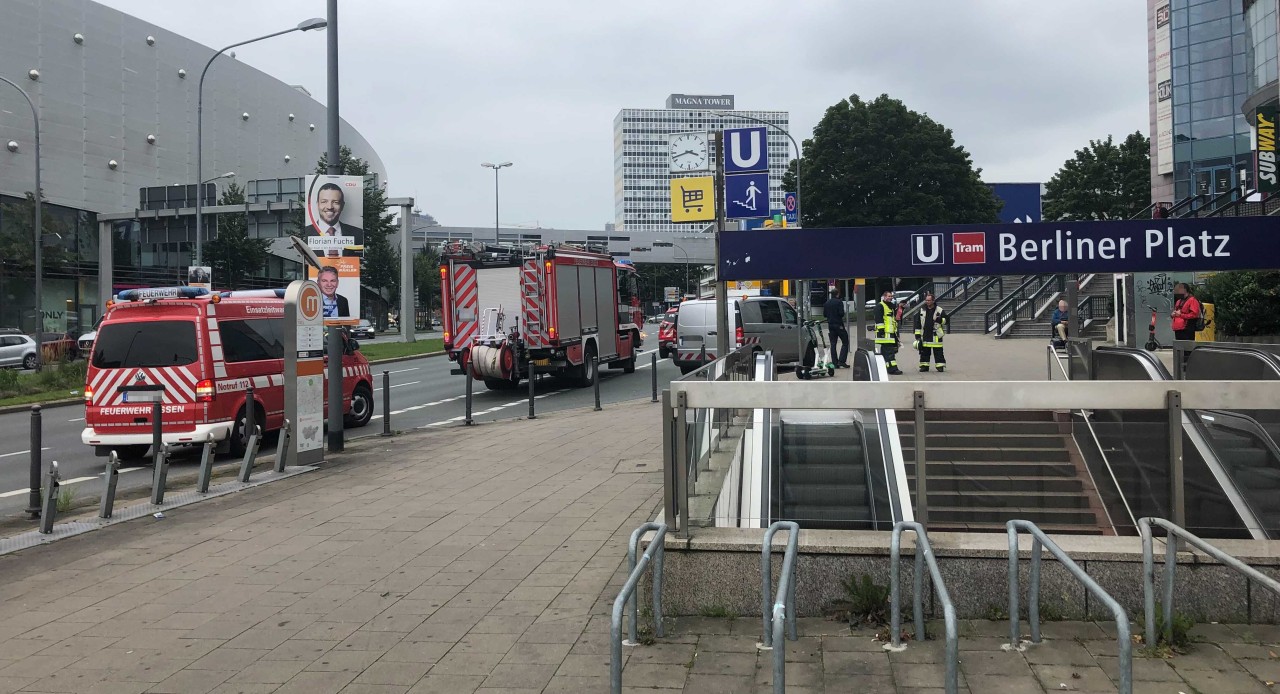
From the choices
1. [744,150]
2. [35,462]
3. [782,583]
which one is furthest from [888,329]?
[782,583]

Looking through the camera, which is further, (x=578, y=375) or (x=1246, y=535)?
(x=578, y=375)

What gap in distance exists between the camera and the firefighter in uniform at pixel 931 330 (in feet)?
62.8

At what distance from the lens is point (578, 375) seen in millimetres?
23688

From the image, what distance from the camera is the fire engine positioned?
71.4 ft

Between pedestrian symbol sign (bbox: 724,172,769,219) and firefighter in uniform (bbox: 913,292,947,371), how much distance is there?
455 cm

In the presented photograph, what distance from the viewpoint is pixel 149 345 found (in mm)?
12945

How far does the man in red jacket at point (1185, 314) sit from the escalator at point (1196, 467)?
12510mm

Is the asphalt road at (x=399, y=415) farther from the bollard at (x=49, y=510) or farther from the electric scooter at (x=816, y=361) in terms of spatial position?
the electric scooter at (x=816, y=361)

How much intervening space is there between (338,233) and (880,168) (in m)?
43.2

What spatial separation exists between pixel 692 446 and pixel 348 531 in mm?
3698

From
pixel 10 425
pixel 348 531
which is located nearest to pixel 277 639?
pixel 348 531

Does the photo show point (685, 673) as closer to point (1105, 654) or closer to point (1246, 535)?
point (1105, 654)

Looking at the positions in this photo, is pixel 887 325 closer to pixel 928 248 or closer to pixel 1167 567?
pixel 928 248

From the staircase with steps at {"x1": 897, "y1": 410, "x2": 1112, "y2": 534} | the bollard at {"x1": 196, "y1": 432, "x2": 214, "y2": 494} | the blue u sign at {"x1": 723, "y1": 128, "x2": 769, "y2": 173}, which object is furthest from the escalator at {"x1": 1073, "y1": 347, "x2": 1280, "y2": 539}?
the blue u sign at {"x1": 723, "y1": 128, "x2": 769, "y2": 173}
